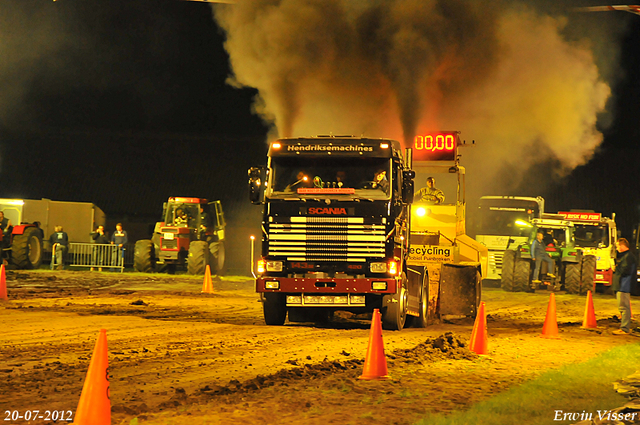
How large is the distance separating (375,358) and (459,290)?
710cm

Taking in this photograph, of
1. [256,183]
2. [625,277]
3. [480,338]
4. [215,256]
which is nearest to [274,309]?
[256,183]

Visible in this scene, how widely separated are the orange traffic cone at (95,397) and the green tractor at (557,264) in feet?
64.3

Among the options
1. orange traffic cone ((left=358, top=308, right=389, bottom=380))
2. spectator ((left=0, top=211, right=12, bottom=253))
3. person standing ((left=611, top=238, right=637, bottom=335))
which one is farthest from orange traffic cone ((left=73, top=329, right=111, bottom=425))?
spectator ((left=0, top=211, right=12, bottom=253))

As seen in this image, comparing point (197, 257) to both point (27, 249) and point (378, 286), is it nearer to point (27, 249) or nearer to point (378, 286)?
point (27, 249)

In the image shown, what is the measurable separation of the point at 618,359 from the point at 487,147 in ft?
69.1

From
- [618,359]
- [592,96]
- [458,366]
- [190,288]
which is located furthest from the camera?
[592,96]

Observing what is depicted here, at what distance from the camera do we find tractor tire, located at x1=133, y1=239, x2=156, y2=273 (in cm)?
2594

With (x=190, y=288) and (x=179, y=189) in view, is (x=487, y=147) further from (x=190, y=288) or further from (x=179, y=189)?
(x=179, y=189)

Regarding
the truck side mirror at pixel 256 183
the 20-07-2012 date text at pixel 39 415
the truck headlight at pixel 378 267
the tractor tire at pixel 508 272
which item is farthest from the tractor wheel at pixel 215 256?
the 20-07-2012 date text at pixel 39 415

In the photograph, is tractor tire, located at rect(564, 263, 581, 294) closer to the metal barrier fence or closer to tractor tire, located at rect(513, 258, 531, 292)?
tractor tire, located at rect(513, 258, 531, 292)

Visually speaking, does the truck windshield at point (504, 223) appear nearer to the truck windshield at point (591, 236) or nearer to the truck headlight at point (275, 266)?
the truck windshield at point (591, 236)

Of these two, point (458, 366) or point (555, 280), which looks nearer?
point (458, 366)

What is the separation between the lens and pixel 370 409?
6609 millimetres

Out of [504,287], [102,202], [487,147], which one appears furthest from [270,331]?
[102,202]
